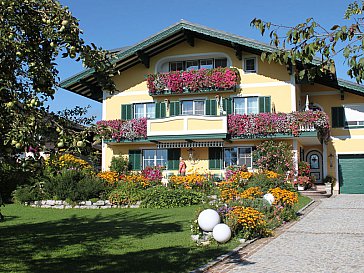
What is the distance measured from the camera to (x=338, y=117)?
2486 cm

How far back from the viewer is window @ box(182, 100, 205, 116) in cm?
2484

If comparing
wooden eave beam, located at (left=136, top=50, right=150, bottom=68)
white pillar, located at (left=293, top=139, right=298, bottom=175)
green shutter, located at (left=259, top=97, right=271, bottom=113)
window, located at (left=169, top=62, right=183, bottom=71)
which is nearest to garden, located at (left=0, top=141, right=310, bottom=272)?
white pillar, located at (left=293, top=139, right=298, bottom=175)

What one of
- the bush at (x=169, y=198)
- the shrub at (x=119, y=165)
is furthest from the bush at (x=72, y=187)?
the shrub at (x=119, y=165)

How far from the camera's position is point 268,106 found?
76.8ft

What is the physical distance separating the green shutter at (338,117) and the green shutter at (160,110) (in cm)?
931

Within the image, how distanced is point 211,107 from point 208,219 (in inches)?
582

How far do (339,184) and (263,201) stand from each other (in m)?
14.3

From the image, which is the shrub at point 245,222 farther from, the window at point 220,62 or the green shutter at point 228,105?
the window at point 220,62

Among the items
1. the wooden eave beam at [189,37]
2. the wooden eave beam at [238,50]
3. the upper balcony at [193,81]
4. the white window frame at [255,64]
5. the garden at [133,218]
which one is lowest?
the garden at [133,218]

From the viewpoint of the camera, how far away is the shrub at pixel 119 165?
24781 mm

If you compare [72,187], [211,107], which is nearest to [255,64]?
[211,107]

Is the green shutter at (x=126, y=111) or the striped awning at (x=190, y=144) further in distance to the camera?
the green shutter at (x=126, y=111)

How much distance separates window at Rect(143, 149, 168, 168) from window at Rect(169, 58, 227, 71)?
189 inches

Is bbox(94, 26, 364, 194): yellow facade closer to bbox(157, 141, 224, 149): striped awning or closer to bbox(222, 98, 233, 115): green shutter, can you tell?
bbox(222, 98, 233, 115): green shutter
